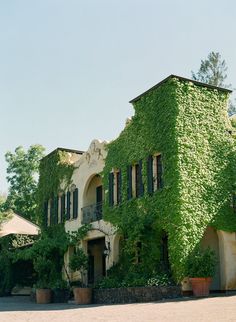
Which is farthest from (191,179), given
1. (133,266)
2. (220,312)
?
(220,312)

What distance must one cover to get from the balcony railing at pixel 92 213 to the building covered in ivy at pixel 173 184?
4.03 feet

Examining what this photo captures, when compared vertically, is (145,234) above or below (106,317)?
above

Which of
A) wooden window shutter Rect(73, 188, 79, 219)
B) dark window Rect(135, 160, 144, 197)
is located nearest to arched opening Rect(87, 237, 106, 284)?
wooden window shutter Rect(73, 188, 79, 219)

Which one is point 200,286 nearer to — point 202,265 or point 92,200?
point 202,265

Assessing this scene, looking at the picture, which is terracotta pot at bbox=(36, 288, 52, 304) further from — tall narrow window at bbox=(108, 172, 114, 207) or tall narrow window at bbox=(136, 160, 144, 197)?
tall narrow window at bbox=(136, 160, 144, 197)

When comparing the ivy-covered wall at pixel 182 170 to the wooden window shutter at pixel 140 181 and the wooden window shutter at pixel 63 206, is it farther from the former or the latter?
the wooden window shutter at pixel 63 206

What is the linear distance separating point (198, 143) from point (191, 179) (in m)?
1.68

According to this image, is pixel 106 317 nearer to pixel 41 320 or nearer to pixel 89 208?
pixel 41 320

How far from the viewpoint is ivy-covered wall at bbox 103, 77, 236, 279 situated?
18.1 meters

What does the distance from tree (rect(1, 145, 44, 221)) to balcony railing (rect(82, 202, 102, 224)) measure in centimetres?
2344

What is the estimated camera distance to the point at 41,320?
13172 mm

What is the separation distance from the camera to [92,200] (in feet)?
85.6

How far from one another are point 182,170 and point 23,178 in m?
32.4

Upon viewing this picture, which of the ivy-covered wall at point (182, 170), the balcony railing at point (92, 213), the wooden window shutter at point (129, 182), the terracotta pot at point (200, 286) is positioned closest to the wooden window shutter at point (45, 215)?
the balcony railing at point (92, 213)
